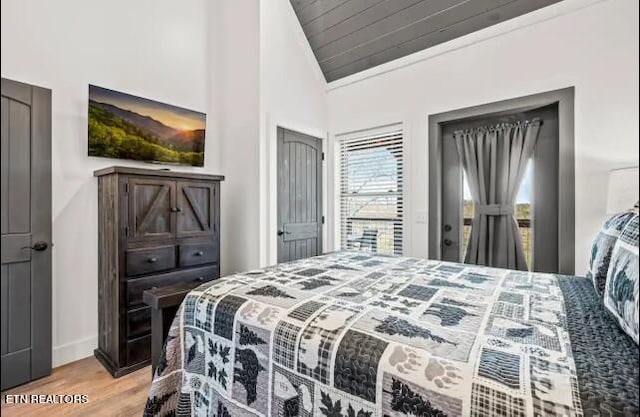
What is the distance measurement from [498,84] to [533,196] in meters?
1.03

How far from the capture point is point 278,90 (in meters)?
3.27

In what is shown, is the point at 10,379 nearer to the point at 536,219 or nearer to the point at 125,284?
the point at 125,284

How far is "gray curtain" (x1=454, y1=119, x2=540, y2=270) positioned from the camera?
2.53 m

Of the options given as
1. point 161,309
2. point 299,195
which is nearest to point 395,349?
point 161,309

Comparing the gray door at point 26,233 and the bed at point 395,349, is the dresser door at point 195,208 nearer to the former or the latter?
the gray door at point 26,233

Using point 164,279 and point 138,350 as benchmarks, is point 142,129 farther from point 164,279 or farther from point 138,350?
point 138,350

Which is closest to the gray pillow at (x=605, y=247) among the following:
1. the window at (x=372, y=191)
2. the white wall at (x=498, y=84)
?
the white wall at (x=498, y=84)

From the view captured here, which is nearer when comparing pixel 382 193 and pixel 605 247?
pixel 605 247

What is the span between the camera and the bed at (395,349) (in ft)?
2.35

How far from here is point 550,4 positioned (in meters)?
2.38

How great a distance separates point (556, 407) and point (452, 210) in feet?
8.15

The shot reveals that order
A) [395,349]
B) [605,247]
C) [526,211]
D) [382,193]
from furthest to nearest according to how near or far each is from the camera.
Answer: [382,193], [526,211], [605,247], [395,349]

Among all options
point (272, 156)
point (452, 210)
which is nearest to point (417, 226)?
point (452, 210)

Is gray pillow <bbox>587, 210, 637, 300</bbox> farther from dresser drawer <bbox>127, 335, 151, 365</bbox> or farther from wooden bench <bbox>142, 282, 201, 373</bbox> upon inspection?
dresser drawer <bbox>127, 335, 151, 365</bbox>
